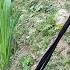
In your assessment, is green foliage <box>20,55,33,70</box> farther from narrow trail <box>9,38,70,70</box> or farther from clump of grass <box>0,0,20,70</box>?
clump of grass <box>0,0,20,70</box>

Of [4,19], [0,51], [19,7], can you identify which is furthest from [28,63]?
[19,7]

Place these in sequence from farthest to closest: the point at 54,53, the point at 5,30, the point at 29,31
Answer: the point at 29,31, the point at 54,53, the point at 5,30

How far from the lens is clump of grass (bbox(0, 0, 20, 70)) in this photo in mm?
2725

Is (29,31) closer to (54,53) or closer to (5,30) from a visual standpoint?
(54,53)

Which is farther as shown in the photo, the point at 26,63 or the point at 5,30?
the point at 26,63

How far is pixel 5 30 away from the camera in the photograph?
2.83 m

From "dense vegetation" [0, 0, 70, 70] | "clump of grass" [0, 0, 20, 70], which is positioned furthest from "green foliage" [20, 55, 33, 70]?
"clump of grass" [0, 0, 20, 70]

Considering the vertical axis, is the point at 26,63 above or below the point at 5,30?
below

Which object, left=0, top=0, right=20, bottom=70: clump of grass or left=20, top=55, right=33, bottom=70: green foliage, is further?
left=20, top=55, right=33, bottom=70: green foliage

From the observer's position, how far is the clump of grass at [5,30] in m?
2.72

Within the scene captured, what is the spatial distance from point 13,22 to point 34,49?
45 centimetres

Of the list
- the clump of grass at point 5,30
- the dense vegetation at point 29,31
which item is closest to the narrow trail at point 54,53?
the dense vegetation at point 29,31

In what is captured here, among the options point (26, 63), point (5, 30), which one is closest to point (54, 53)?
point (26, 63)

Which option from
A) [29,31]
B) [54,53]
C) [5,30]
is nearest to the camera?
[5,30]
